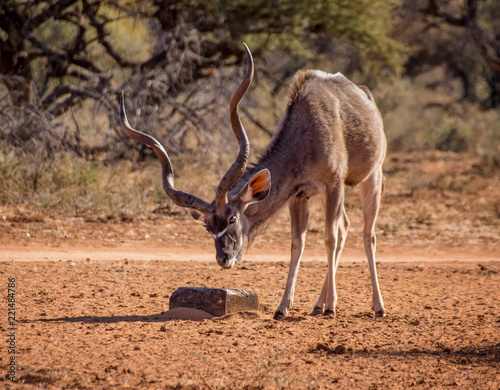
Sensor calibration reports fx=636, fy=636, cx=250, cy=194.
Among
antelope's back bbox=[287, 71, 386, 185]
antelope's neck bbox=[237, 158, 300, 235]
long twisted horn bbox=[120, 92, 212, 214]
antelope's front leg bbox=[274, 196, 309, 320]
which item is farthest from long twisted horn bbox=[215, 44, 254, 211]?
antelope's front leg bbox=[274, 196, 309, 320]

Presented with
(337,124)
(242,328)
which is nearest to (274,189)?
(337,124)

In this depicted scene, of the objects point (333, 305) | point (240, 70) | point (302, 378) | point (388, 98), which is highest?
point (388, 98)

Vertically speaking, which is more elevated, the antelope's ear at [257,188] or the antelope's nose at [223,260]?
the antelope's ear at [257,188]

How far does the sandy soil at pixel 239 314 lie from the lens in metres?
4.32

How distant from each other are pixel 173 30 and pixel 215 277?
29.8 ft

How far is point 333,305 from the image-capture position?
20.0 feet

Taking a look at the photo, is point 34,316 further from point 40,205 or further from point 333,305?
point 40,205

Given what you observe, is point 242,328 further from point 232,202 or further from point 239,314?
point 232,202

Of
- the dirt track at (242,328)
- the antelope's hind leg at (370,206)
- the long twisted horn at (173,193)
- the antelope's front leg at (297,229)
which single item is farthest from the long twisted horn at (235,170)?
the antelope's hind leg at (370,206)

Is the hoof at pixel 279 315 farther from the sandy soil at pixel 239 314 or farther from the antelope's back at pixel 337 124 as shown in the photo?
the antelope's back at pixel 337 124

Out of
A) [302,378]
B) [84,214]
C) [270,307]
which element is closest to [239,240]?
[270,307]

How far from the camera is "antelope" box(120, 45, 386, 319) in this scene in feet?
18.2

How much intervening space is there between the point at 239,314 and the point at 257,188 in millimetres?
1180

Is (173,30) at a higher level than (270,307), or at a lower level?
higher
